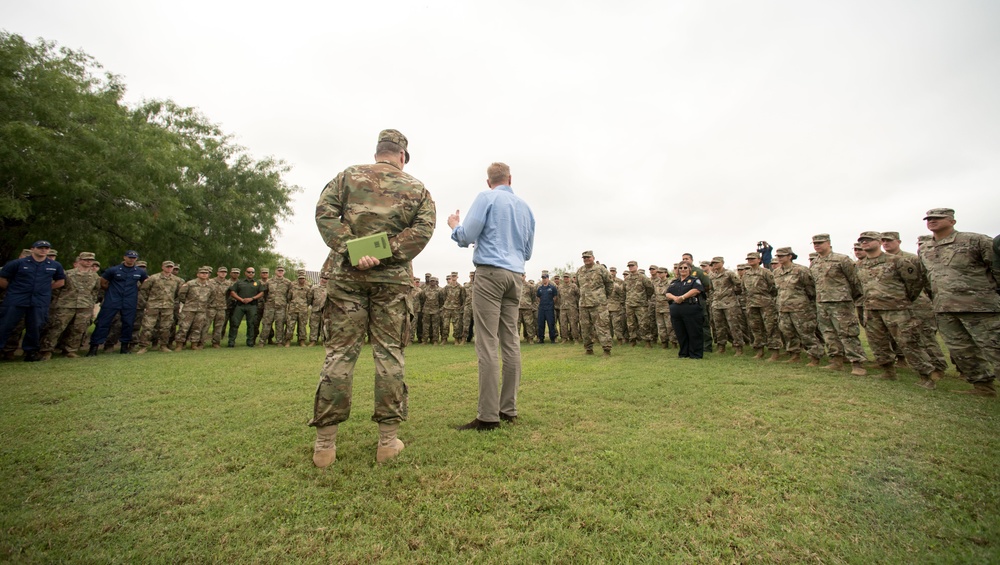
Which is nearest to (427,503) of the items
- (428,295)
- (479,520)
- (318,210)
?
(479,520)

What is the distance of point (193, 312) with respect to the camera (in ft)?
38.3

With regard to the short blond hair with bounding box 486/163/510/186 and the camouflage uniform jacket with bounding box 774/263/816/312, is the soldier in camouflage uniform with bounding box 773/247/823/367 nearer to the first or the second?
the camouflage uniform jacket with bounding box 774/263/816/312

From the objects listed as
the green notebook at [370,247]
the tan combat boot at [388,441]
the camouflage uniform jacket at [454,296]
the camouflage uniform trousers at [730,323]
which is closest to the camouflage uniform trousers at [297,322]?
the camouflage uniform jacket at [454,296]

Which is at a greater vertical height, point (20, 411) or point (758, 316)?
point (758, 316)

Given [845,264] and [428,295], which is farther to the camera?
[428,295]

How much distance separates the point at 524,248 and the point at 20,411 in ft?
17.4

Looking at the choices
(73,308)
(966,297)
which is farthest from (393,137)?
(73,308)

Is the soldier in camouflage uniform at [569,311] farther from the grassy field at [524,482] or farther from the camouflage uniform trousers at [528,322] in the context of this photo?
the grassy field at [524,482]

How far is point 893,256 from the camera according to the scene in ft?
21.0

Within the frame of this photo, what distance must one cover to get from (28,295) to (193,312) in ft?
11.7

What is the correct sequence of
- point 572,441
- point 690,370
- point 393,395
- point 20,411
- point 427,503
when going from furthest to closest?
point 690,370, point 20,411, point 572,441, point 393,395, point 427,503

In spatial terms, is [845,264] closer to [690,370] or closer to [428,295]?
[690,370]

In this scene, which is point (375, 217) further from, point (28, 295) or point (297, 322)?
point (297, 322)

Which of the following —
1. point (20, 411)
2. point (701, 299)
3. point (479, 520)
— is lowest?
A: point (479, 520)
